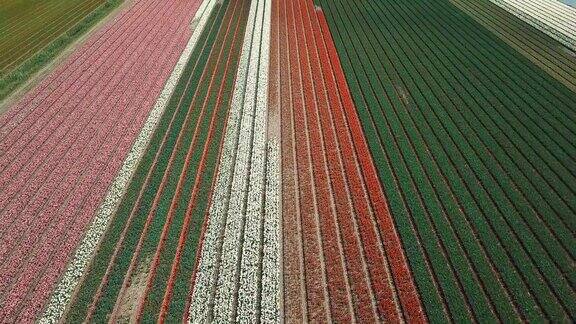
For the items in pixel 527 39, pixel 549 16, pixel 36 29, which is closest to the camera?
pixel 527 39

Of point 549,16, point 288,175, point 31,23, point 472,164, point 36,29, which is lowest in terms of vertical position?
point 288,175

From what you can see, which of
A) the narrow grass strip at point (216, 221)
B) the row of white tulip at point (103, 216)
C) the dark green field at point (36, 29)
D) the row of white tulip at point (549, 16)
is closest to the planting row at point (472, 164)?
the row of white tulip at point (549, 16)

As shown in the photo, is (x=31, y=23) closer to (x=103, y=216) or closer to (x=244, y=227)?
(x=103, y=216)

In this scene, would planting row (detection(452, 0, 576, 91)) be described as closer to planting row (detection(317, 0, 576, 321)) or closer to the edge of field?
planting row (detection(317, 0, 576, 321))

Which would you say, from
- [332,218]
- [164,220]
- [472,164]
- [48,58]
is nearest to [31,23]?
[48,58]

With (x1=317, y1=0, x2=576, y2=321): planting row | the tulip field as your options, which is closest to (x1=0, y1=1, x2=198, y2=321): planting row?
the tulip field

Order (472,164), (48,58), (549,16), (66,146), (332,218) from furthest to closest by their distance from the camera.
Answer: (549,16)
(48,58)
(66,146)
(472,164)
(332,218)
